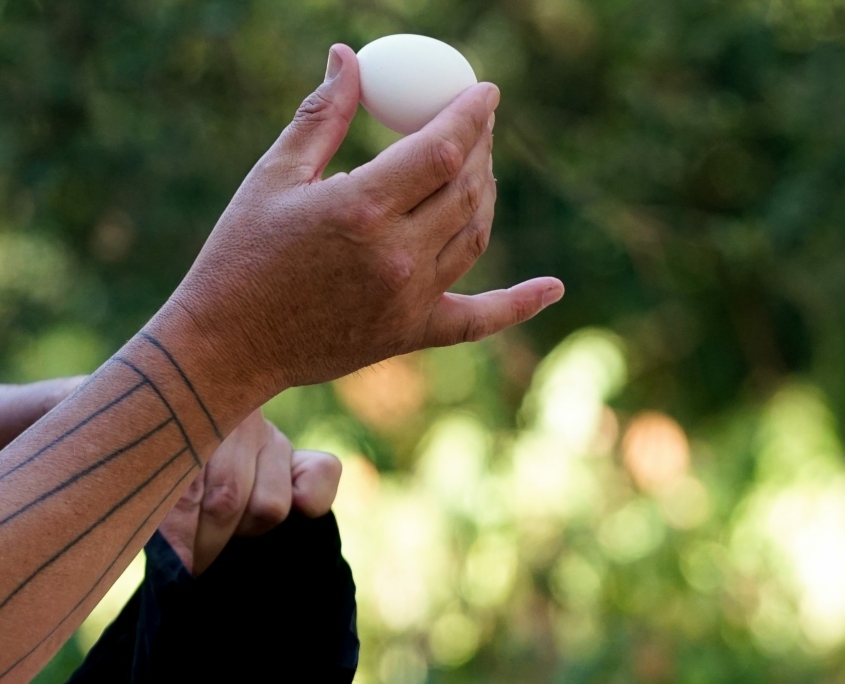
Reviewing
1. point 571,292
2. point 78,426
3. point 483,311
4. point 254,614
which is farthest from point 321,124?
point 571,292

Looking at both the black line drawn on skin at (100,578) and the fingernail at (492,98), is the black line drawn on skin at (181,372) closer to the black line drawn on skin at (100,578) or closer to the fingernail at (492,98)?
the black line drawn on skin at (100,578)

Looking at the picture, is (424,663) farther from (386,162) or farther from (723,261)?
(386,162)

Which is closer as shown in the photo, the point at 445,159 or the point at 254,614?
the point at 445,159

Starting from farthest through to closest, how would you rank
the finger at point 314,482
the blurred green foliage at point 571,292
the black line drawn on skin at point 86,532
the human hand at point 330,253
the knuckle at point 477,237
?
the blurred green foliage at point 571,292 < the finger at point 314,482 < the knuckle at point 477,237 < the human hand at point 330,253 < the black line drawn on skin at point 86,532

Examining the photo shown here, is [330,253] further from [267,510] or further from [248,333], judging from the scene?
[267,510]

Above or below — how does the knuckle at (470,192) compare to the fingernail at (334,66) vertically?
below

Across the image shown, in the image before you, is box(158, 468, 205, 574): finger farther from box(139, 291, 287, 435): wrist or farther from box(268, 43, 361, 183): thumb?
box(268, 43, 361, 183): thumb

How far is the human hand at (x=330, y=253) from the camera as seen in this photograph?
780 millimetres

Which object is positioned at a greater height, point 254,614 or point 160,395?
point 160,395

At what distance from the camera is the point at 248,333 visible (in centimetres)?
78

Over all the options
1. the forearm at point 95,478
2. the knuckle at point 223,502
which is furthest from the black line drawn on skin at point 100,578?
the knuckle at point 223,502

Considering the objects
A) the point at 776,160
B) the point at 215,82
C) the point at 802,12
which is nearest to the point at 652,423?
the point at 776,160

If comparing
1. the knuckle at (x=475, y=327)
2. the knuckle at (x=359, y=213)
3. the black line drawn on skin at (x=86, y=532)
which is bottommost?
the knuckle at (x=475, y=327)

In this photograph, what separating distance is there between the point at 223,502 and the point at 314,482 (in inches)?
4.0
